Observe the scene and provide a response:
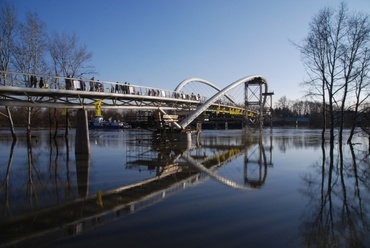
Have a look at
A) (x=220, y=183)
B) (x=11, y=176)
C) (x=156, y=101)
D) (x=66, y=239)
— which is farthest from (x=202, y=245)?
(x=156, y=101)

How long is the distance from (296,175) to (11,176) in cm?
1115

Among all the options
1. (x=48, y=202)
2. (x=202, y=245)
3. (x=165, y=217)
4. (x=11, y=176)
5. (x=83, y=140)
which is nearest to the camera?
(x=202, y=245)

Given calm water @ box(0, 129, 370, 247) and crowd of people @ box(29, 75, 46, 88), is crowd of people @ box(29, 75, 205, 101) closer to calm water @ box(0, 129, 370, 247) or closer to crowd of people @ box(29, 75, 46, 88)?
crowd of people @ box(29, 75, 46, 88)

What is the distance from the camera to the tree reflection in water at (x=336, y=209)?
5.81 m

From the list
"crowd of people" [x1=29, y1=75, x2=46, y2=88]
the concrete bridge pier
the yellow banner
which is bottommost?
the concrete bridge pier

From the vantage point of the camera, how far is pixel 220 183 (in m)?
11.3

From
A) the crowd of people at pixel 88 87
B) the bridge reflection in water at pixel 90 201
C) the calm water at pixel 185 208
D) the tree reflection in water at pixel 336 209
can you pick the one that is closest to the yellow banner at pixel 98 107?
the crowd of people at pixel 88 87

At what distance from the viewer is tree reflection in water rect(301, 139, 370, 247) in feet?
19.1

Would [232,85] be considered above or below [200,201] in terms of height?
above

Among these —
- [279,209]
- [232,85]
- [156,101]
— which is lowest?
[279,209]

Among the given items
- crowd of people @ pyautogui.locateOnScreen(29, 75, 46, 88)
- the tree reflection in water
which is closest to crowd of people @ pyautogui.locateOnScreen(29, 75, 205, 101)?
crowd of people @ pyautogui.locateOnScreen(29, 75, 46, 88)

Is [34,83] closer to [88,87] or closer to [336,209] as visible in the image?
[88,87]

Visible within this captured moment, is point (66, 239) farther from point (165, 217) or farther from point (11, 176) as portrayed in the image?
point (11, 176)

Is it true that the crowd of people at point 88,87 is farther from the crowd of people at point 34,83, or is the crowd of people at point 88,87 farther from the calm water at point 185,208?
the calm water at point 185,208
